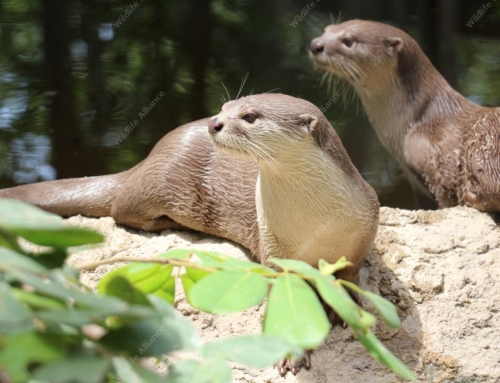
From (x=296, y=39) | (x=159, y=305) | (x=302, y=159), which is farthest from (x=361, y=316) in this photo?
(x=296, y=39)

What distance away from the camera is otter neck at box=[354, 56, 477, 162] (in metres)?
3.06

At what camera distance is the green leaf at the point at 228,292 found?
48cm

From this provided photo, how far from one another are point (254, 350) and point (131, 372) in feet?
0.24

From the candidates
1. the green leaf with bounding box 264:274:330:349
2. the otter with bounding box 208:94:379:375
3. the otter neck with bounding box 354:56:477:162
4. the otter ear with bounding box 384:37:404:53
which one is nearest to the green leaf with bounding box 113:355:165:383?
the green leaf with bounding box 264:274:330:349

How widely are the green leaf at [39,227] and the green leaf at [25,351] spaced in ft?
0.20

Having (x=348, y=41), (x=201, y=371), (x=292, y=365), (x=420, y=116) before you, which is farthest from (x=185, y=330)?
(x=348, y=41)

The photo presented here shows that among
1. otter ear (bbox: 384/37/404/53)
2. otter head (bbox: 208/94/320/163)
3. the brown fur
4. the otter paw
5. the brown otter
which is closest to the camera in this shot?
otter head (bbox: 208/94/320/163)

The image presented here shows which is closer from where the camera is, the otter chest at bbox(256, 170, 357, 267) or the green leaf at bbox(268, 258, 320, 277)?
the green leaf at bbox(268, 258, 320, 277)

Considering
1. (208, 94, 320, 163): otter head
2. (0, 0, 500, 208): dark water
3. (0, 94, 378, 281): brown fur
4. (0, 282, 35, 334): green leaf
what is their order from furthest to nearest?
(0, 0, 500, 208): dark water → (0, 94, 378, 281): brown fur → (208, 94, 320, 163): otter head → (0, 282, 35, 334): green leaf

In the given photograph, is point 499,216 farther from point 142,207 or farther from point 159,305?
point 159,305

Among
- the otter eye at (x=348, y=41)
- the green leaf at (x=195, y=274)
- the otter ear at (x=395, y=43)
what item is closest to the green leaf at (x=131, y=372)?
the green leaf at (x=195, y=274)

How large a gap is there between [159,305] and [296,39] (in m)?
4.79

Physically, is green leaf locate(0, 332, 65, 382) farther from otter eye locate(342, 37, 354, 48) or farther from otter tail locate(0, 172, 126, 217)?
otter eye locate(342, 37, 354, 48)

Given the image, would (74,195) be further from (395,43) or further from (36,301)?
(36,301)
